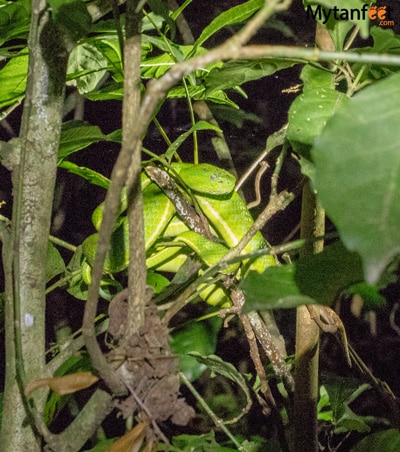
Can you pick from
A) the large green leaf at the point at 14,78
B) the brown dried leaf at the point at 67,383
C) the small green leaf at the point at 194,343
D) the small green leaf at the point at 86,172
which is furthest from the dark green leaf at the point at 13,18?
the small green leaf at the point at 194,343

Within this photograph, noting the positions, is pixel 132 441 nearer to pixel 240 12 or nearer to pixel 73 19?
pixel 73 19

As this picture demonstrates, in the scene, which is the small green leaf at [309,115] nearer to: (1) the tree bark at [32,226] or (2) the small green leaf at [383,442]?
(1) the tree bark at [32,226]

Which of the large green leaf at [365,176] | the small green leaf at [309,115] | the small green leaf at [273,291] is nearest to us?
the large green leaf at [365,176]

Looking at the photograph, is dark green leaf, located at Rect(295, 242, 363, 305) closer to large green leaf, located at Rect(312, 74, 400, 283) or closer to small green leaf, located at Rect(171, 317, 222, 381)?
large green leaf, located at Rect(312, 74, 400, 283)

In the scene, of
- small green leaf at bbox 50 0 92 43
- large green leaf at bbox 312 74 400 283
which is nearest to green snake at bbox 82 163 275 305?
small green leaf at bbox 50 0 92 43

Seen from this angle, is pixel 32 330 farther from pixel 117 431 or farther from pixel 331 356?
pixel 331 356

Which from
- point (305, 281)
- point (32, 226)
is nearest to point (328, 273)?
point (305, 281)
